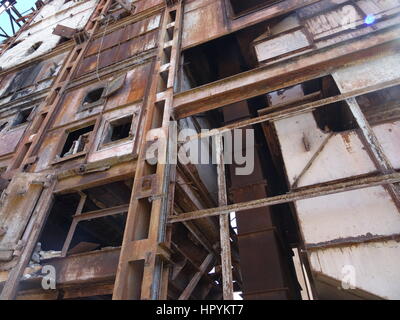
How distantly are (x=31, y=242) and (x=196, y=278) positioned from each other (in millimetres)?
3654

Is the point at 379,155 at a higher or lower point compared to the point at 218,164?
lower

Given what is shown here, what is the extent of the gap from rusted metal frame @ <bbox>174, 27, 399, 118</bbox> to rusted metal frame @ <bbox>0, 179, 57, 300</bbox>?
3.60 metres

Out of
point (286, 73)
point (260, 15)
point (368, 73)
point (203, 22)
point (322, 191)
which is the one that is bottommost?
point (322, 191)

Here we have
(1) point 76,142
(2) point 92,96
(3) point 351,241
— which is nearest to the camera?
(3) point 351,241

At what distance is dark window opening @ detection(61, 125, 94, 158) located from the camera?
23.3 ft

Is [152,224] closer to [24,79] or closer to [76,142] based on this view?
[76,142]

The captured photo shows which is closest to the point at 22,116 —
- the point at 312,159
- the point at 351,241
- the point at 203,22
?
the point at 203,22

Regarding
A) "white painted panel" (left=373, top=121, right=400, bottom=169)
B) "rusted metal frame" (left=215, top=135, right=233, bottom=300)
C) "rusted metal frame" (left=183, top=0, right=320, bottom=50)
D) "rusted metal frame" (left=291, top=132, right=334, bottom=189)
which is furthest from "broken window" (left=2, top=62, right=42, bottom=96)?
"white painted panel" (left=373, top=121, right=400, bottom=169)

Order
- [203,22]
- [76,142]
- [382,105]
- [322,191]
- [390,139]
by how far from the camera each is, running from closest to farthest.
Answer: [322,191] < [390,139] < [382,105] < [76,142] < [203,22]

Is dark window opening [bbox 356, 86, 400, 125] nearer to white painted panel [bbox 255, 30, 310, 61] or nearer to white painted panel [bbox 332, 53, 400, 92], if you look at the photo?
white painted panel [bbox 332, 53, 400, 92]

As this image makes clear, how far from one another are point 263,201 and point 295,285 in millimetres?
2997

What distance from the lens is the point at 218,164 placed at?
4.73 m

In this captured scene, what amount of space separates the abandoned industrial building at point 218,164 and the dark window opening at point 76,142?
0.07 m

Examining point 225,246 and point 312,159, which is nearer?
point 225,246
